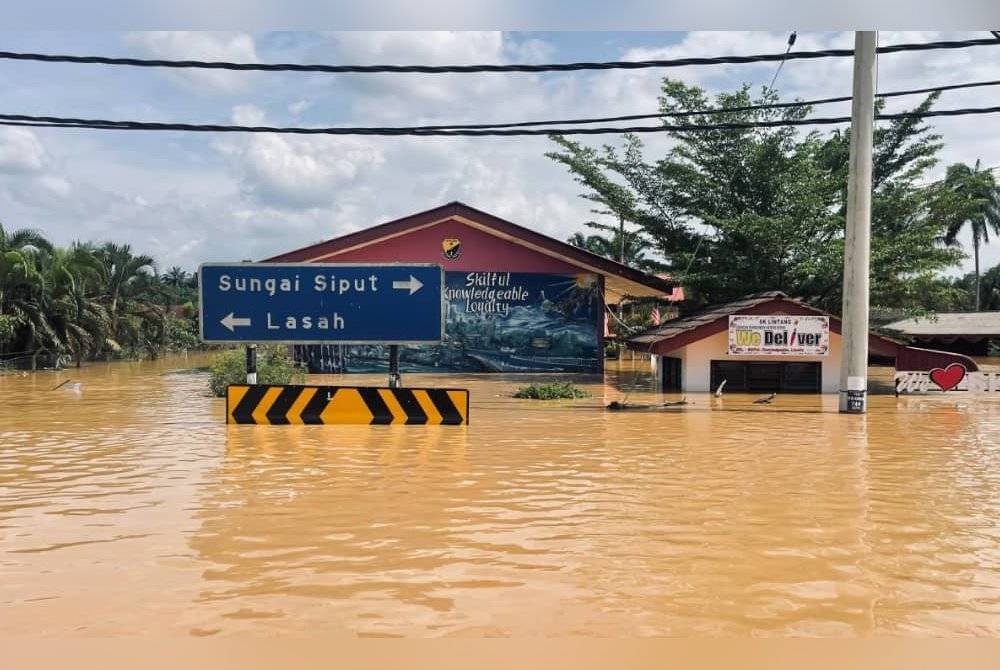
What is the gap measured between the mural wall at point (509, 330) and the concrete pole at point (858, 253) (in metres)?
13.1

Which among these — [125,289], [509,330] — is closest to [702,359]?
[509,330]

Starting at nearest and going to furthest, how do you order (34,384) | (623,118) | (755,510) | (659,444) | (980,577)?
(980,577) → (755,510) → (659,444) → (623,118) → (34,384)

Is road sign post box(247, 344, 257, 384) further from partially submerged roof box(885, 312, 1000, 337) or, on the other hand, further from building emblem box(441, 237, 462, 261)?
partially submerged roof box(885, 312, 1000, 337)

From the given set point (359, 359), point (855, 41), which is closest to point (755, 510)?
point (855, 41)

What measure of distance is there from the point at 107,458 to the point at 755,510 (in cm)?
856

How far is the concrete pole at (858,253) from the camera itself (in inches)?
674

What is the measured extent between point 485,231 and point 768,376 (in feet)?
37.5

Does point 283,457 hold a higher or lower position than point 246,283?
lower

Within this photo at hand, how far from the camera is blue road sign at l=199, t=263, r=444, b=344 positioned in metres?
13.2

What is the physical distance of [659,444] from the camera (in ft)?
42.6

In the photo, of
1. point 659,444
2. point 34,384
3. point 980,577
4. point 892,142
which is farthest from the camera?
point 892,142

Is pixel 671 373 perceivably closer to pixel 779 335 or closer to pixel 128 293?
pixel 779 335

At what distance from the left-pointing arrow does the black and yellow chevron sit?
1354 millimetres

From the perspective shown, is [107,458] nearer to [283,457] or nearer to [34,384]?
[283,457]
